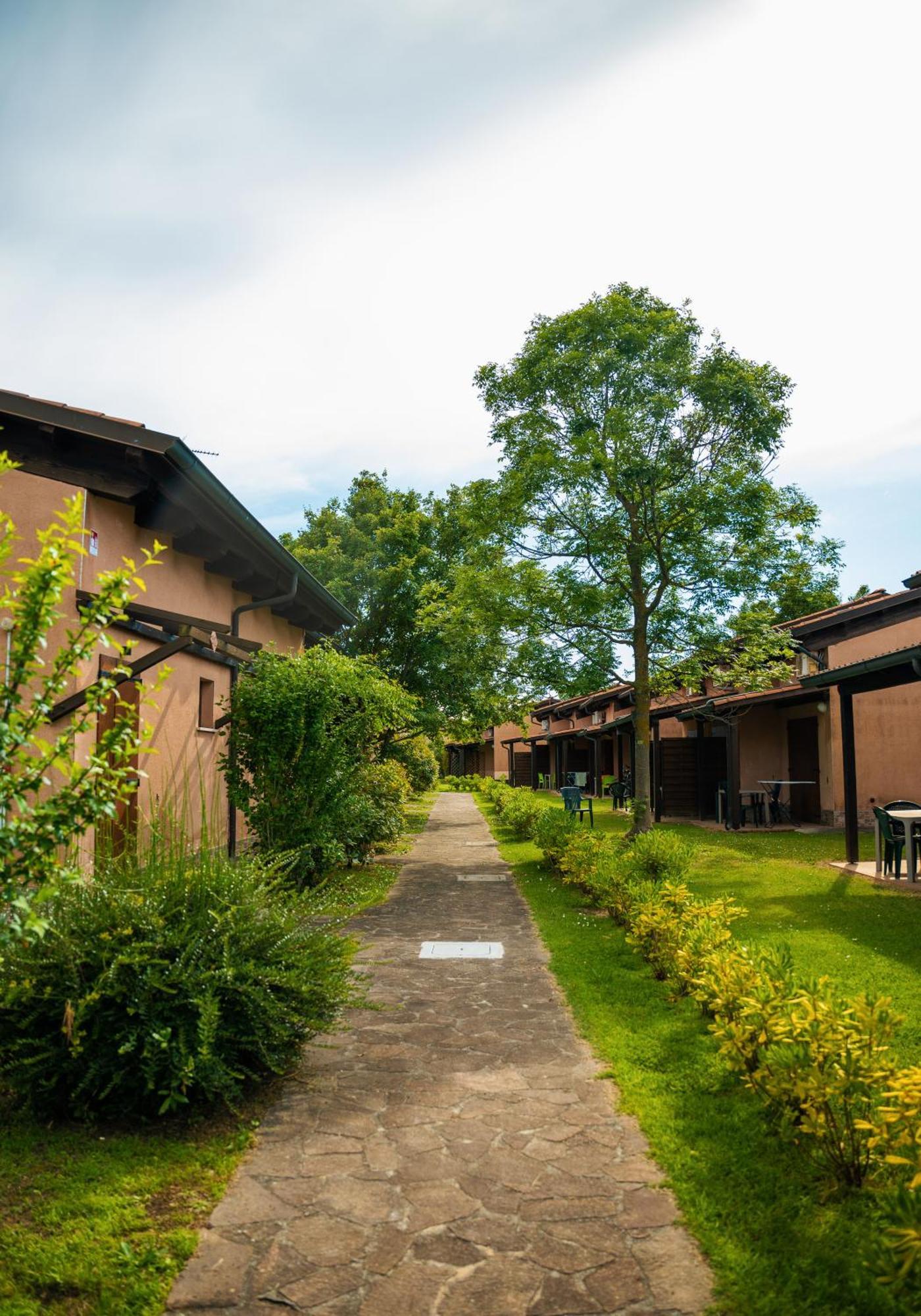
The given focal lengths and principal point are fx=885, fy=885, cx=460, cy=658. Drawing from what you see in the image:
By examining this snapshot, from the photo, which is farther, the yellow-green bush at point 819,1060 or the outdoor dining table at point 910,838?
the outdoor dining table at point 910,838

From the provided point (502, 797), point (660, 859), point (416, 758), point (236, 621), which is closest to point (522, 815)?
point (502, 797)

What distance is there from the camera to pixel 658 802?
2150 cm

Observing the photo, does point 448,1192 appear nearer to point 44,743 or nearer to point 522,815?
point 44,743

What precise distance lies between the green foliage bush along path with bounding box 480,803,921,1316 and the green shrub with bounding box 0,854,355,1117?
5.97 feet

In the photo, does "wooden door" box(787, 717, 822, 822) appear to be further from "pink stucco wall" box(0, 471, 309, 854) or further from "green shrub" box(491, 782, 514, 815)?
"pink stucco wall" box(0, 471, 309, 854)

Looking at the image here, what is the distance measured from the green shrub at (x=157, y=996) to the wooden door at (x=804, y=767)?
16912mm

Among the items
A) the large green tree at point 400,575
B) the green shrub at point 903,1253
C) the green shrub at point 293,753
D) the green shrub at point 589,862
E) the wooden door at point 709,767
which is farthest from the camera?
the large green tree at point 400,575

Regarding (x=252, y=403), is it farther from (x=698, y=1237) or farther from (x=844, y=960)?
(x=698, y=1237)

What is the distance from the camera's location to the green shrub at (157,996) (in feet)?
13.1

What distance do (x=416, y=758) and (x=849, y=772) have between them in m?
20.6

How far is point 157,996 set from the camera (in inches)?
164

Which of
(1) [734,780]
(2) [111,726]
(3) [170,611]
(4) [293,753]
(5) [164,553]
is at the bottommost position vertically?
(1) [734,780]

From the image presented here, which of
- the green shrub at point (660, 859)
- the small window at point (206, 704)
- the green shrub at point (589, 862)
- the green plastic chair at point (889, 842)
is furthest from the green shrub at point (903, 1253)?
the small window at point (206, 704)

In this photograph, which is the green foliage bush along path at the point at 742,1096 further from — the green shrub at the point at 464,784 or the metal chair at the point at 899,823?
the green shrub at the point at 464,784
